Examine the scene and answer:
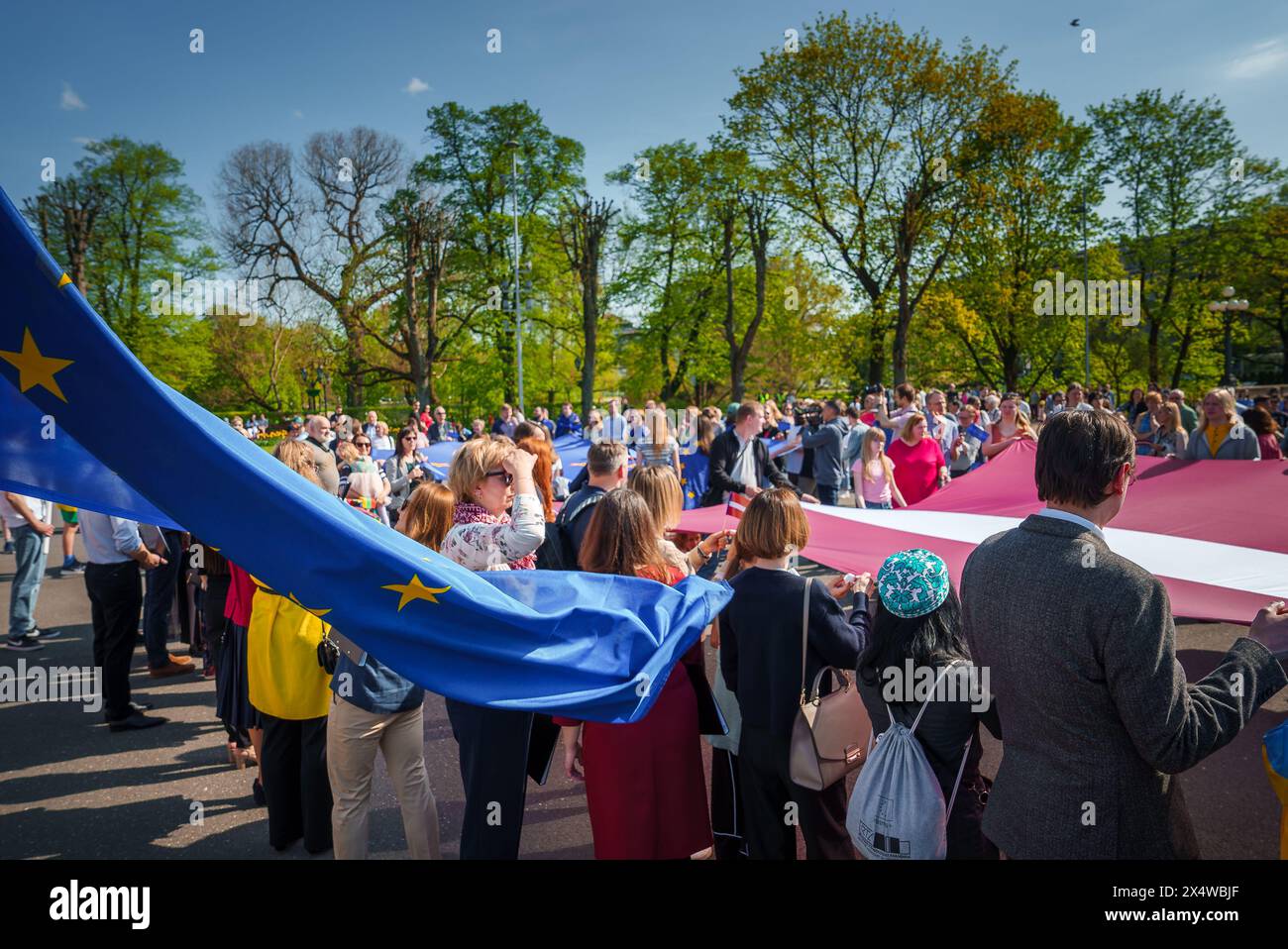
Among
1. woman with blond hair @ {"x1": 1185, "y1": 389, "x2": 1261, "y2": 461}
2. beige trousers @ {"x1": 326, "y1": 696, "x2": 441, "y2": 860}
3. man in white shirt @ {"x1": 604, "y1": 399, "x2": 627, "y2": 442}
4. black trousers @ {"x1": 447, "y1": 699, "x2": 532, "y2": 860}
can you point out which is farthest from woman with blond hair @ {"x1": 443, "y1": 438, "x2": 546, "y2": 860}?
man in white shirt @ {"x1": 604, "y1": 399, "x2": 627, "y2": 442}

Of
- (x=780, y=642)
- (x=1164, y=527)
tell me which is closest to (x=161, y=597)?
(x=780, y=642)

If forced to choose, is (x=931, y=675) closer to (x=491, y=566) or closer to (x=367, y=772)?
(x=491, y=566)

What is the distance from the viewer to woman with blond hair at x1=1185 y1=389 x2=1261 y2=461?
709 cm

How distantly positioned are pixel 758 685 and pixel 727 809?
75cm

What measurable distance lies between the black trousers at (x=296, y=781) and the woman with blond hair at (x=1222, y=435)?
7463 mm

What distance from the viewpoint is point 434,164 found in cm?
3353

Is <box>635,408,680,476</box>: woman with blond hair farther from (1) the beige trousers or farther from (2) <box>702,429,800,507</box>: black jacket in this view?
(1) the beige trousers

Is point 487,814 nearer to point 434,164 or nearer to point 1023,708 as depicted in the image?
point 1023,708

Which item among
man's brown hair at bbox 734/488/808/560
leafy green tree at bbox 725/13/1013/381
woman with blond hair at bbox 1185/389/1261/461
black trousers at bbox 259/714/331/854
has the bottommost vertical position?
black trousers at bbox 259/714/331/854

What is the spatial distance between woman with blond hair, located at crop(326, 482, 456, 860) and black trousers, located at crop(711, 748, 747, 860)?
4.13ft

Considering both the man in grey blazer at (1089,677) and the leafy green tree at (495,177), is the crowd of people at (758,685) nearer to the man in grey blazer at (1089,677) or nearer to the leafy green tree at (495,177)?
the man in grey blazer at (1089,677)

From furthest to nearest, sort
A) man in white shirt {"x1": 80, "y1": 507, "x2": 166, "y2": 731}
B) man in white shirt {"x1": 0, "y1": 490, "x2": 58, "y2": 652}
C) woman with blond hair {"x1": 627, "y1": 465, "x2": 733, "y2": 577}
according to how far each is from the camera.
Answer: man in white shirt {"x1": 0, "y1": 490, "x2": 58, "y2": 652} → man in white shirt {"x1": 80, "y1": 507, "x2": 166, "y2": 731} → woman with blond hair {"x1": 627, "y1": 465, "x2": 733, "y2": 577}

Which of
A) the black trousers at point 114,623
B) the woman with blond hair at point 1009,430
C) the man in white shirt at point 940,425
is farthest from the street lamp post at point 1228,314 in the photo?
the black trousers at point 114,623

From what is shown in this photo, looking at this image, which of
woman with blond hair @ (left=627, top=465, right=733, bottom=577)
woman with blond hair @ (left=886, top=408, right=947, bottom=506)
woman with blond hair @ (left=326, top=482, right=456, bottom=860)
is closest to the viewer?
woman with blond hair @ (left=326, top=482, right=456, bottom=860)
